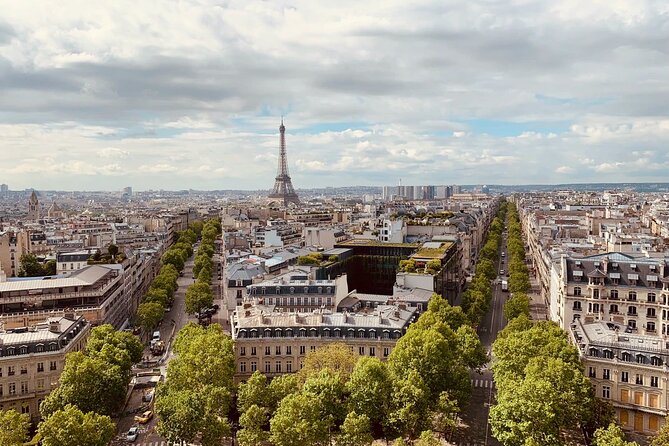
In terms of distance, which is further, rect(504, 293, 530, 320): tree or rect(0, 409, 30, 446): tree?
rect(504, 293, 530, 320): tree

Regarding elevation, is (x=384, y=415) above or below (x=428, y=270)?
below

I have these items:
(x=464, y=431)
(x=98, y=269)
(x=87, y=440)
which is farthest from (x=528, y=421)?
(x=98, y=269)

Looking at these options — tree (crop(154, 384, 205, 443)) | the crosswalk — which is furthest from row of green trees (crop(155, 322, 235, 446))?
the crosswalk

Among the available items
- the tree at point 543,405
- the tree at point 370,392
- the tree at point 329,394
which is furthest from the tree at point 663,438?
the tree at point 329,394

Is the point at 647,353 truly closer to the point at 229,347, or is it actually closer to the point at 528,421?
the point at 528,421

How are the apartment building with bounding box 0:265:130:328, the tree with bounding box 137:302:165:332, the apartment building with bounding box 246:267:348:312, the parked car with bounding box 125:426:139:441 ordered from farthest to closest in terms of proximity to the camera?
the tree with bounding box 137:302:165:332 < the apartment building with bounding box 246:267:348:312 < the apartment building with bounding box 0:265:130:328 < the parked car with bounding box 125:426:139:441

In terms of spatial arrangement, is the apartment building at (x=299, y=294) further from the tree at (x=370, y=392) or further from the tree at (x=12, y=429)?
the tree at (x=12, y=429)

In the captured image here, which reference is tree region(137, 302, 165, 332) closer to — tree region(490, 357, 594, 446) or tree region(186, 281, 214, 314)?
tree region(186, 281, 214, 314)

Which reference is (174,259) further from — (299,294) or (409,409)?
(409,409)
